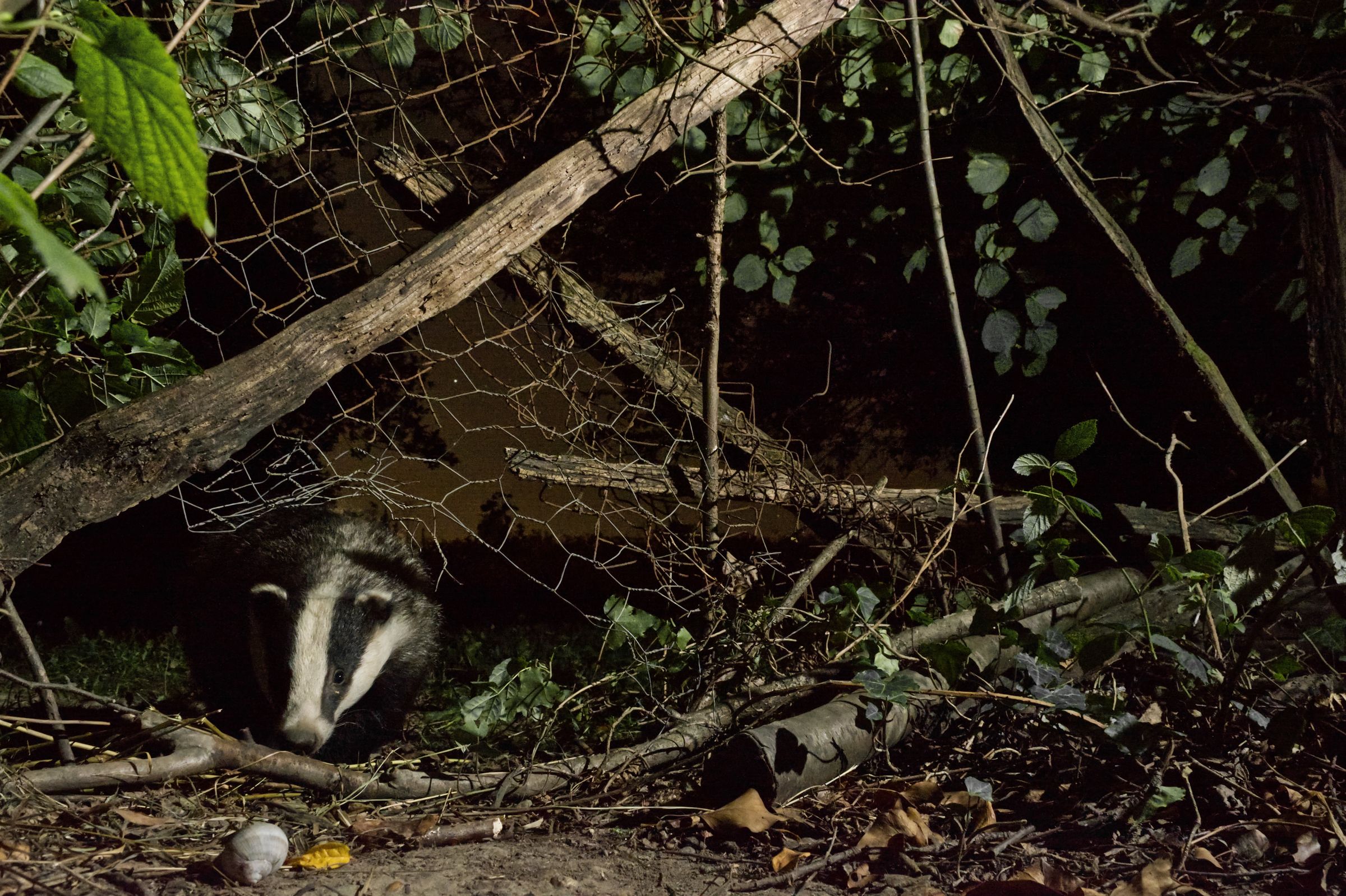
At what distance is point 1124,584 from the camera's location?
310 cm

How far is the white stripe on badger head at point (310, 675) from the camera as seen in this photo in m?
2.90

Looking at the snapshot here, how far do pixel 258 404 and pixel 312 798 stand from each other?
107 cm

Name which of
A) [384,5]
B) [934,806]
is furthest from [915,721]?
[384,5]

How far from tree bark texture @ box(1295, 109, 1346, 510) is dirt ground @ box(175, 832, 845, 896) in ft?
7.38

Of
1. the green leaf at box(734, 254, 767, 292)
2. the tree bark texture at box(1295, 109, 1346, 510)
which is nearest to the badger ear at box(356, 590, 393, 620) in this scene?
the green leaf at box(734, 254, 767, 292)

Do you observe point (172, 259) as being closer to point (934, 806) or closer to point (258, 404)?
point (258, 404)

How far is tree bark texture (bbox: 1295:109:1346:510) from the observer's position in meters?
2.94

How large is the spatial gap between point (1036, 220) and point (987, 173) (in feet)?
0.84

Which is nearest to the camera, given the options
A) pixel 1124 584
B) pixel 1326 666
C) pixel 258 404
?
pixel 258 404

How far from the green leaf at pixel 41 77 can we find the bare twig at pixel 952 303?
2410 millimetres

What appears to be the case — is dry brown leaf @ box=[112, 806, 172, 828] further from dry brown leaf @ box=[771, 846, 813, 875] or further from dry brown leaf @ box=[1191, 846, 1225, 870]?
dry brown leaf @ box=[1191, 846, 1225, 870]

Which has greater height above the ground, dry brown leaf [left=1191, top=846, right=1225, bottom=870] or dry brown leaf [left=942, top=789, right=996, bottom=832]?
dry brown leaf [left=942, top=789, right=996, bottom=832]

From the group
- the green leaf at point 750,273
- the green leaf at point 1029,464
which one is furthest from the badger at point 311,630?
the green leaf at point 1029,464

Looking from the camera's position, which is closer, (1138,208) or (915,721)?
(915,721)
